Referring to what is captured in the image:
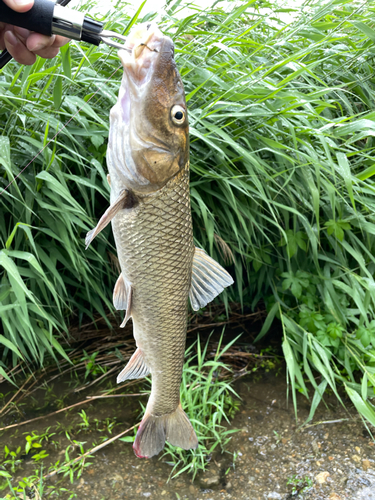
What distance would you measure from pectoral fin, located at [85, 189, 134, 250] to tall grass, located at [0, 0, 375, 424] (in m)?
0.95

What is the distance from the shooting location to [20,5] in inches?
38.1

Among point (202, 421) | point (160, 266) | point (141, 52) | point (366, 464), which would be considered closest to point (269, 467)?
point (202, 421)

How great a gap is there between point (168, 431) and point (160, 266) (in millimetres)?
827

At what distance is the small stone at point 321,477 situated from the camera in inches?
94.3

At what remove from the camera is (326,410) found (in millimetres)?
2877

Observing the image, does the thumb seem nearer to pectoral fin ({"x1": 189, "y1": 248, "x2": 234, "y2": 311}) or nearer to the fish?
the fish

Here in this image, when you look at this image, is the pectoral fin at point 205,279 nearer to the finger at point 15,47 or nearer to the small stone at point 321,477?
the finger at point 15,47

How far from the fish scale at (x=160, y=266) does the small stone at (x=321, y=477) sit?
1.49m

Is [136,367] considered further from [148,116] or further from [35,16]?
[35,16]

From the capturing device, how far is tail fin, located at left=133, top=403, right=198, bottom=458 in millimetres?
1662

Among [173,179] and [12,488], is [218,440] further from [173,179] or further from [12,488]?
[173,179]

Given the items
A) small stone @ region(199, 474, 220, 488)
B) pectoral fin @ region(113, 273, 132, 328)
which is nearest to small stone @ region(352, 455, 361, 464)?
small stone @ region(199, 474, 220, 488)

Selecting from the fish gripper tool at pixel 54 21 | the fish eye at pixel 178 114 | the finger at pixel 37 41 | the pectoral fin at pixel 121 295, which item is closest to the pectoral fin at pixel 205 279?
the pectoral fin at pixel 121 295

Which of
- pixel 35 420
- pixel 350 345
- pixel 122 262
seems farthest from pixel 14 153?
pixel 350 345
